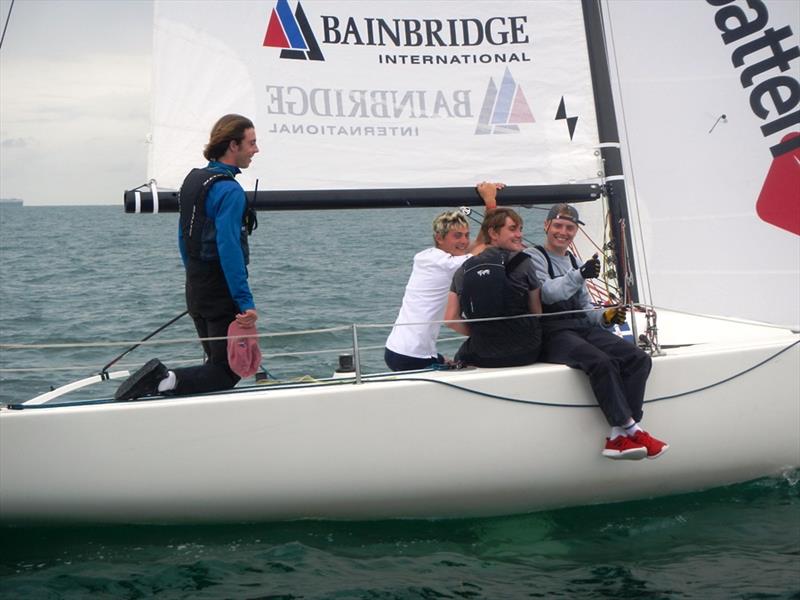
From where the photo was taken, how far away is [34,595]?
12.8 ft

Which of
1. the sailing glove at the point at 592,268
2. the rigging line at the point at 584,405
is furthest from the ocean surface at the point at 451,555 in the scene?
the sailing glove at the point at 592,268

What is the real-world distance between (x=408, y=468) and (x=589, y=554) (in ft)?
2.44

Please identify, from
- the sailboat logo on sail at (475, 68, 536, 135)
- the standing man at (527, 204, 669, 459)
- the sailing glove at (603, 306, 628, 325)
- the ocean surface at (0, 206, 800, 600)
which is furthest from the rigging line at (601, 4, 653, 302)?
the ocean surface at (0, 206, 800, 600)

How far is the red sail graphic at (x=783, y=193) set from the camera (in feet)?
16.4

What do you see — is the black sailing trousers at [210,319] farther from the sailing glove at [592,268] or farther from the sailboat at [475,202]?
the sailing glove at [592,268]

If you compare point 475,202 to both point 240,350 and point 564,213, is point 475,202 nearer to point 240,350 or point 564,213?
point 564,213

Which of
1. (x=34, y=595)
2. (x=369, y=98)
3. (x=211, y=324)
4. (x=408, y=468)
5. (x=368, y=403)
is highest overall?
(x=369, y=98)

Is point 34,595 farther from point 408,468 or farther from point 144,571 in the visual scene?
point 408,468

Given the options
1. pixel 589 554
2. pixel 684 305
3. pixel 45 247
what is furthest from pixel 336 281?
pixel 45 247

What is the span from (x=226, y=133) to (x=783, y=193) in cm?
252

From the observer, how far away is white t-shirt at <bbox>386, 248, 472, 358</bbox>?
14.9 ft

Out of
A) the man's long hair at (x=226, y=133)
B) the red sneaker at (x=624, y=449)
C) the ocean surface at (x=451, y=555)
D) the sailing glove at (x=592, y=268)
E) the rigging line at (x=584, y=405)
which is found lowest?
the ocean surface at (x=451, y=555)

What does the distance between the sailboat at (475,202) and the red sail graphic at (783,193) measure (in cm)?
1

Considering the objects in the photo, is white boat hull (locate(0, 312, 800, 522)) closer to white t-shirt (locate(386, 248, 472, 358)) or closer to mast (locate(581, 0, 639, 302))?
white t-shirt (locate(386, 248, 472, 358))
